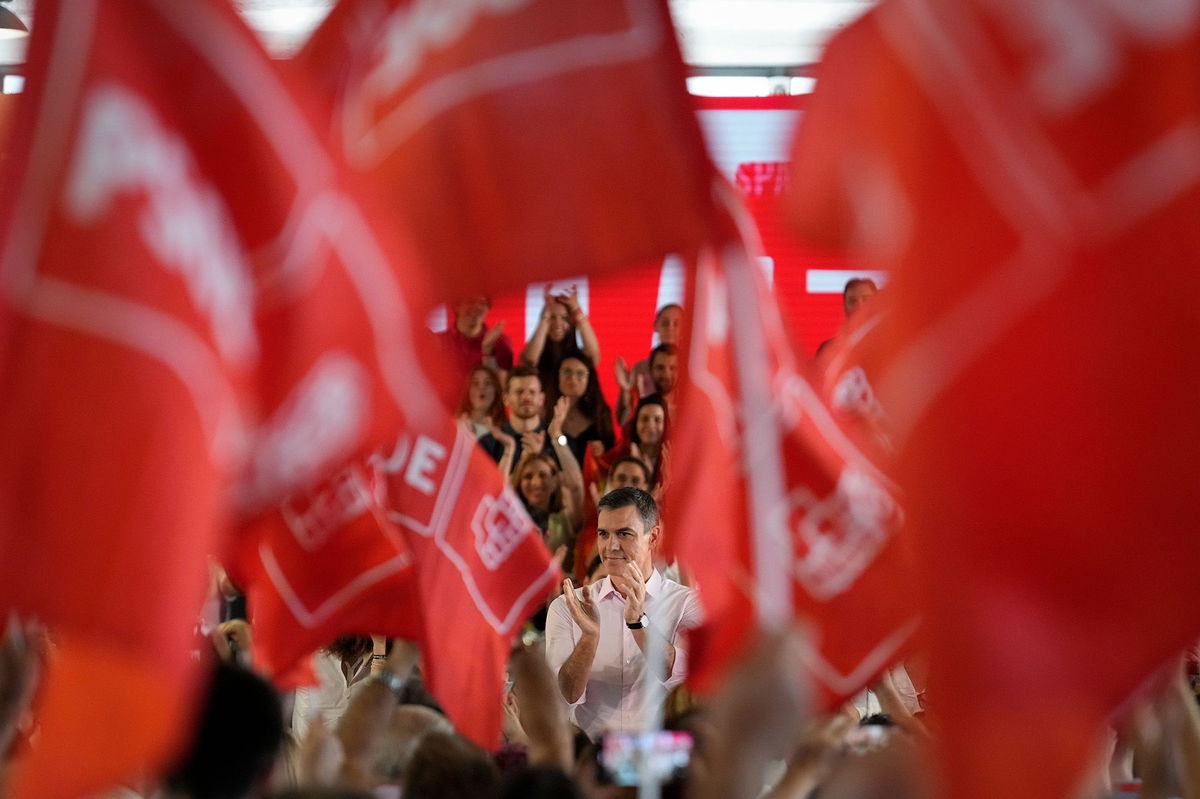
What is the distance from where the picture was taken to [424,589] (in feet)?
12.3

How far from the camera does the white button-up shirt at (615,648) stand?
4594 mm

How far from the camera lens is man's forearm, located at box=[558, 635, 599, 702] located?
4512mm

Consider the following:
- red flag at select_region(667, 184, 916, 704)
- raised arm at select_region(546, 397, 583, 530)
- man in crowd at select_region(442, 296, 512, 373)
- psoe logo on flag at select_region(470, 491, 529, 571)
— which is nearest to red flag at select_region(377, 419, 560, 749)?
psoe logo on flag at select_region(470, 491, 529, 571)

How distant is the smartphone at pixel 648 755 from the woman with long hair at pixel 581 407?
4.07 metres

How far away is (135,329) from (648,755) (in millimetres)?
1102

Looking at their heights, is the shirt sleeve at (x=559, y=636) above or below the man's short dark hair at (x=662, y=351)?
below

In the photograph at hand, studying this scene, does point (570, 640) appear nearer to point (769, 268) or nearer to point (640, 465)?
point (640, 465)

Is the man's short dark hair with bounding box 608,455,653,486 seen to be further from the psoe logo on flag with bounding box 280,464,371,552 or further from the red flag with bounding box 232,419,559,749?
the psoe logo on flag with bounding box 280,464,371,552

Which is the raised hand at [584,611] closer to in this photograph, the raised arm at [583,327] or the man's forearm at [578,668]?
the man's forearm at [578,668]

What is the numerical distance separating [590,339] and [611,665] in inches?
119

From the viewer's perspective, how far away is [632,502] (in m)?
4.75

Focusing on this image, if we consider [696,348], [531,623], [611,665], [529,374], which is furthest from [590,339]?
[696,348]

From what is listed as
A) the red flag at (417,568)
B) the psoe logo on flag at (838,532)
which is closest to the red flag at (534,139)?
the red flag at (417,568)

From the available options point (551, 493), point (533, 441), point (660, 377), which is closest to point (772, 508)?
point (551, 493)
